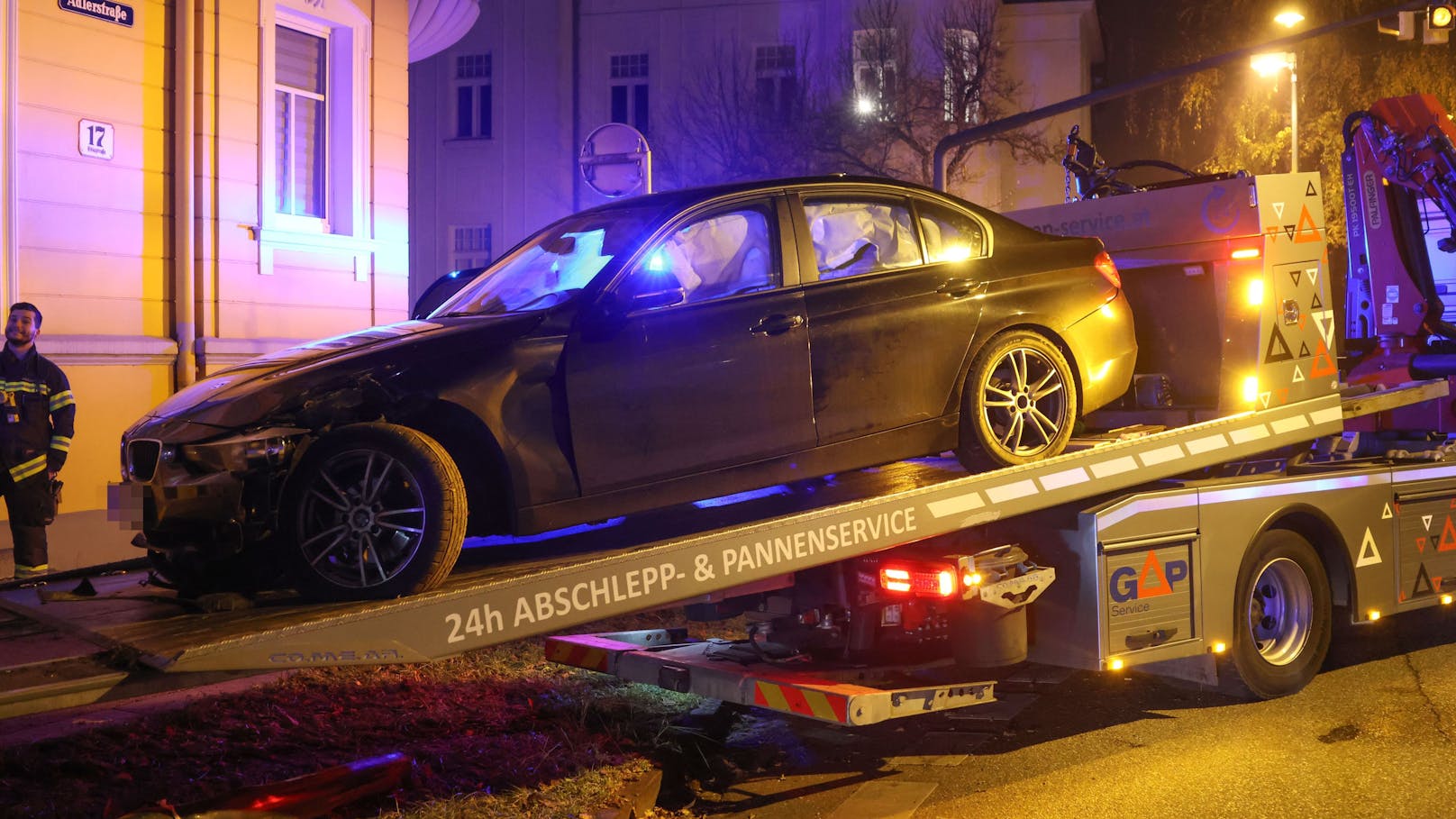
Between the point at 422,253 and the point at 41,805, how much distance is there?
26.6 metres

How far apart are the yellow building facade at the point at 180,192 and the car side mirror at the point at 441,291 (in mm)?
4648

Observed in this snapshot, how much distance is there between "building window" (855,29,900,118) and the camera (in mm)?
26750

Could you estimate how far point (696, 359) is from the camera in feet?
17.0

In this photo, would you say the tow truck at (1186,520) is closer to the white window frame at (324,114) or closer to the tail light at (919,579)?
the tail light at (919,579)

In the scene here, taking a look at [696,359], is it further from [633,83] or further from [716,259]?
[633,83]

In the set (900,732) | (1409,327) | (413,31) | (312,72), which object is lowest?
(900,732)

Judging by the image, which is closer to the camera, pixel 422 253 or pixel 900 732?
pixel 900 732

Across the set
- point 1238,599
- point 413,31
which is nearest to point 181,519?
point 1238,599

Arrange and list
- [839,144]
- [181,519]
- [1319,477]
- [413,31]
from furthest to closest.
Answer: [839,144] → [413,31] → [1319,477] → [181,519]

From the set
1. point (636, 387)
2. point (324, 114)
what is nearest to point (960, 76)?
→ point (324, 114)

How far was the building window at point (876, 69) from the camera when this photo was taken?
2675 cm

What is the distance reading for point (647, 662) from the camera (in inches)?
241

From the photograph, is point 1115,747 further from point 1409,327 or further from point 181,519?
point 1409,327

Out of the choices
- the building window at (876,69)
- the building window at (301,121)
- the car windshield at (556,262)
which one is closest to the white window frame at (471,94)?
A: the building window at (876,69)
